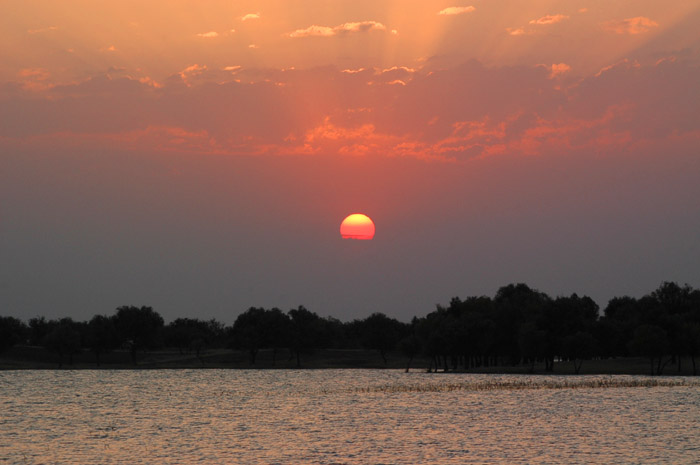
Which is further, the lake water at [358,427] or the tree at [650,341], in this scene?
the tree at [650,341]

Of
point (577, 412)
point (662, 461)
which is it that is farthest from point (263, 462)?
point (577, 412)

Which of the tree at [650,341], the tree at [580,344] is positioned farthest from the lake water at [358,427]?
the tree at [580,344]

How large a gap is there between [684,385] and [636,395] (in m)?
32.5

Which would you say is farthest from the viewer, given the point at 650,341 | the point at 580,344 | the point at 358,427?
the point at 580,344

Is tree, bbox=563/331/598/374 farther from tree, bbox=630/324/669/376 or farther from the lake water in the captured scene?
the lake water

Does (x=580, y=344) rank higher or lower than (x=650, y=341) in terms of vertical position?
lower

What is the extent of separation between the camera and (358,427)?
79.9 meters

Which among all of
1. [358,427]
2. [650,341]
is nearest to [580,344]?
[650,341]

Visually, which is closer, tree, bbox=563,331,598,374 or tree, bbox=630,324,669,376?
tree, bbox=630,324,669,376

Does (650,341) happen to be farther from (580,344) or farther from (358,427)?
(358,427)

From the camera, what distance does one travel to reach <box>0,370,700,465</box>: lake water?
5947 cm

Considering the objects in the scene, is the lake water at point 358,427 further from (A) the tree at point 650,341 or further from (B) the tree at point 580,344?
(B) the tree at point 580,344

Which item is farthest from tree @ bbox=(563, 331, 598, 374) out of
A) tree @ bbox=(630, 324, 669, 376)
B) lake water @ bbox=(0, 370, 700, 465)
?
lake water @ bbox=(0, 370, 700, 465)

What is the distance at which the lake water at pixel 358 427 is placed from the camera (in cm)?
5947
